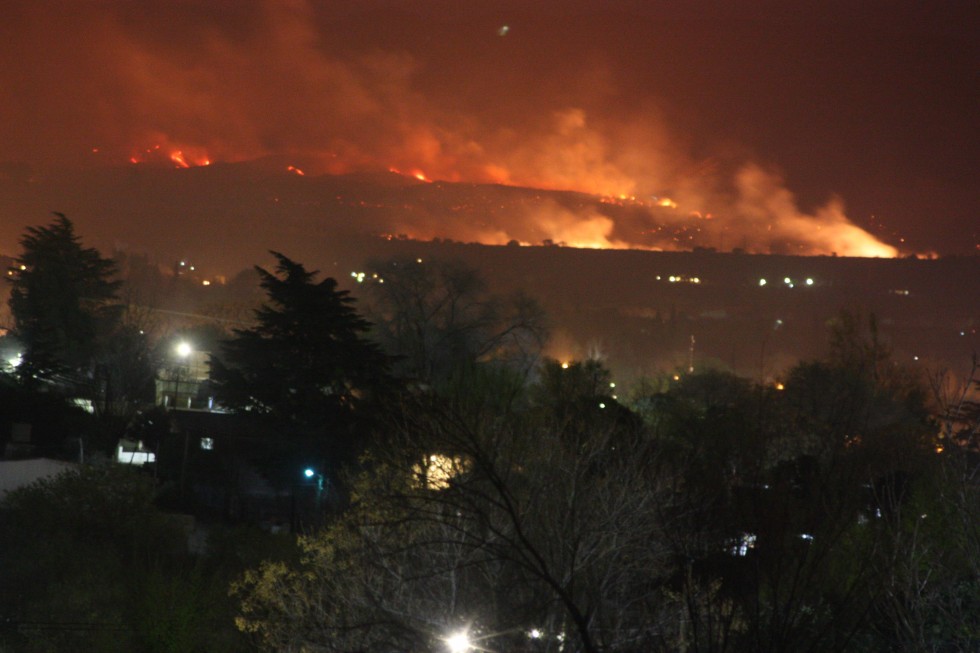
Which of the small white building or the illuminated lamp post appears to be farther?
the illuminated lamp post

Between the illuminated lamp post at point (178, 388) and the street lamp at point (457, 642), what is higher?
the illuminated lamp post at point (178, 388)

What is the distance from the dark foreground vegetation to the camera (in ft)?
18.5

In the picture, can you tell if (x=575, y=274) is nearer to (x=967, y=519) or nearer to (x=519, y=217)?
(x=519, y=217)

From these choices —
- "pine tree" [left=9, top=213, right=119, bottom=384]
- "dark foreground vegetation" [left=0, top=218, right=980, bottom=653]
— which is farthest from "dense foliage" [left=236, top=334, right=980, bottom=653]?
"pine tree" [left=9, top=213, right=119, bottom=384]

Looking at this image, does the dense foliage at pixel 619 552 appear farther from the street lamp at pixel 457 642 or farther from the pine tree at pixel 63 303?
the pine tree at pixel 63 303

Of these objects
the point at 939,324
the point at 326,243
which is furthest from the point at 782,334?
the point at 326,243

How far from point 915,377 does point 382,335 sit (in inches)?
841

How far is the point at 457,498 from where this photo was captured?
4.97 meters

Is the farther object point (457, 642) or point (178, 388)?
point (178, 388)

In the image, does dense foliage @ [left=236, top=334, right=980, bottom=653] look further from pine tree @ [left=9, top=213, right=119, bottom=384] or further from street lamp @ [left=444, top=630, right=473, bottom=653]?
pine tree @ [left=9, top=213, right=119, bottom=384]

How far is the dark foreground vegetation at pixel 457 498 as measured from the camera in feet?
18.5

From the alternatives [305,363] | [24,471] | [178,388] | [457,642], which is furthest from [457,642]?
[178,388]

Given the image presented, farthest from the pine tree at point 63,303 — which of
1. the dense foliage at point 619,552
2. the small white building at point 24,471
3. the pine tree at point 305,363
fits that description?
the dense foliage at point 619,552

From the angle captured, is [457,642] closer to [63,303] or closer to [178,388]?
[178,388]
